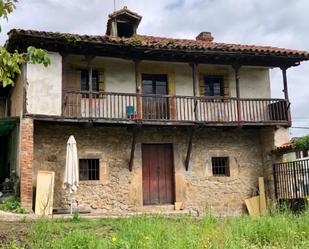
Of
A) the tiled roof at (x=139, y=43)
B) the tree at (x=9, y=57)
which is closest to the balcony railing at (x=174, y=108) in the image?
the tiled roof at (x=139, y=43)

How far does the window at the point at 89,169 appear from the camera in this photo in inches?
583

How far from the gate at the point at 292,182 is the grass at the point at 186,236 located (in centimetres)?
723

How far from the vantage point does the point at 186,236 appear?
614 cm

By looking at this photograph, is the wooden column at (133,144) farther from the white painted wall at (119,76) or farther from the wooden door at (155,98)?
the white painted wall at (119,76)

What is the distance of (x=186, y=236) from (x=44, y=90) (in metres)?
8.88

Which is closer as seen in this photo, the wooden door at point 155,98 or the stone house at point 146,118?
the stone house at point 146,118

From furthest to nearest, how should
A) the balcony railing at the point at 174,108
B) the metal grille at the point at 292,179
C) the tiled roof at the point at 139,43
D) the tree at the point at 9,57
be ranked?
the metal grille at the point at 292,179 → the balcony railing at the point at 174,108 → the tiled roof at the point at 139,43 → the tree at the point at 9,57

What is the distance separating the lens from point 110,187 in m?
14.8

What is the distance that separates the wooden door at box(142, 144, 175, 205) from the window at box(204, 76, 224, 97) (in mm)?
2829

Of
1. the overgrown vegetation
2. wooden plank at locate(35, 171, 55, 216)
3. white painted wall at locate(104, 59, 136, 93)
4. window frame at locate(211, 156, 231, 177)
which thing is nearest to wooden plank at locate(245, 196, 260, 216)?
window frame at locate(211, 156, 231, 177)

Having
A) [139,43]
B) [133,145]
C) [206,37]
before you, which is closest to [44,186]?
[133,145]

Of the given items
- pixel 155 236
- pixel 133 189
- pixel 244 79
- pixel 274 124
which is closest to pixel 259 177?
pixel 274 124

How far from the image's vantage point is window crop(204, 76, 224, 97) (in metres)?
16.9

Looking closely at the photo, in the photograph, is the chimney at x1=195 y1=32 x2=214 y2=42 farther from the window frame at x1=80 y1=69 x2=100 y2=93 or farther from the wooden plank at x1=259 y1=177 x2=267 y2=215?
the wooden plank at x1=259 y1=177 x2=267 y2=215
